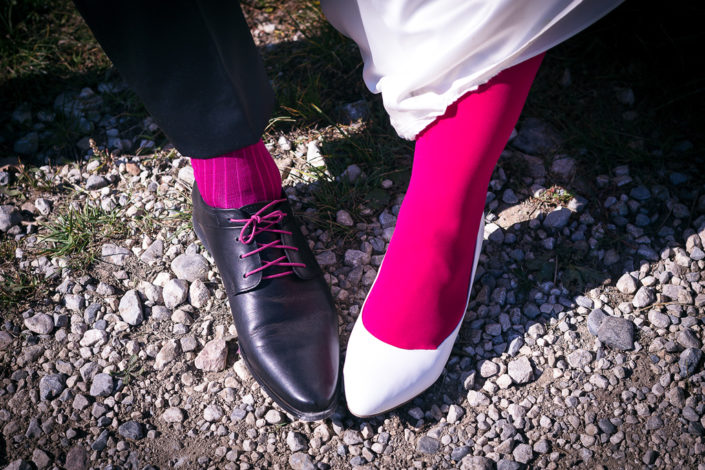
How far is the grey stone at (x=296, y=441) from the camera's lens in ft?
3.98

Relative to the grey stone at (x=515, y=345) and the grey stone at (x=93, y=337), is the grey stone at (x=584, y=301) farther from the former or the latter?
the grey stone at (x=93, y=337)

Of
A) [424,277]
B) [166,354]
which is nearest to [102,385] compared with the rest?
[166,354]

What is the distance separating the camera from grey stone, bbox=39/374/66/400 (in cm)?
133

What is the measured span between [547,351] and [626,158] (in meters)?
0.74

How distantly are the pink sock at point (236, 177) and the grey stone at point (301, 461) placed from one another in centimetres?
65

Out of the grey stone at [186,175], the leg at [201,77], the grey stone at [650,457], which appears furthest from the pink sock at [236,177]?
the grey stone at [650,457]

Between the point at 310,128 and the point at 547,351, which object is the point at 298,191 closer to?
the point at 310,128

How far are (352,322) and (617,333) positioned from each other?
71cm

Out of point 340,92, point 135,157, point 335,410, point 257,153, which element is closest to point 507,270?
point 335,410

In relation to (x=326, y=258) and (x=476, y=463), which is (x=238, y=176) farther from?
(x=476, y=463)

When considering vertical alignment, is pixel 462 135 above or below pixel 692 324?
above

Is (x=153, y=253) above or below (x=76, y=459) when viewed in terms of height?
above

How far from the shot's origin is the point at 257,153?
134 centimetres

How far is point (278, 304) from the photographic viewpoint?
4.21 feet
